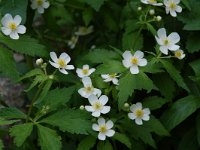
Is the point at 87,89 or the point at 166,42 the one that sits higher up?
the point at 166,42

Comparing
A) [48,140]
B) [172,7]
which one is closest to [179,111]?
[172,7]

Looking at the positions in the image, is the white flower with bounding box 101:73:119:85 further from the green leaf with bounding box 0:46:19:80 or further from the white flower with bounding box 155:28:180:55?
the green leaf with bounding box 0:46:19:80

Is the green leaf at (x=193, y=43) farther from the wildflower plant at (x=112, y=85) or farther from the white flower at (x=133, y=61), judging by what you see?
the white flower at (x=133, y=61)

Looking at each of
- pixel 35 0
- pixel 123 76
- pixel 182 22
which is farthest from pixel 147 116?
pixel 35 0

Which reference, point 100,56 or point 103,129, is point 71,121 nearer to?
point 103,129

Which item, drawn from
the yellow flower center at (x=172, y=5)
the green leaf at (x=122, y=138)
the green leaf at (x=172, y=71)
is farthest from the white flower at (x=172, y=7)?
the green leaf at (x=122, y=138)

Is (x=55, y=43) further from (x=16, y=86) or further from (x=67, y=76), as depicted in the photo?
(x=67, y=76)
